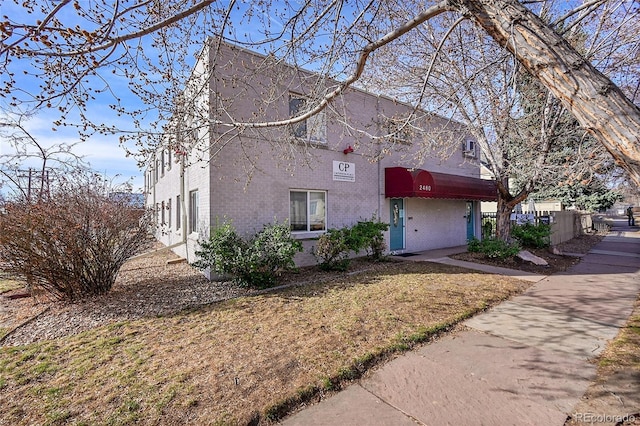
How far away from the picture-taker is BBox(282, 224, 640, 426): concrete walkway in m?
2.89

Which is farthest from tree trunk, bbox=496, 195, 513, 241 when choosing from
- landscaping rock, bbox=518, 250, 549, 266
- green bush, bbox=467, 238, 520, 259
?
landscaping rock, bbox=518, 250, 549, 266

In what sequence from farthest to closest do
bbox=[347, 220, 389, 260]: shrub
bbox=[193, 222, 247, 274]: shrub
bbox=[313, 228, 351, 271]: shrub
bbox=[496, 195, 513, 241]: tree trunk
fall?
bbox=[496, 195, 513, 241]: tree trunk
bbox=[347, 220, 389, 260]: shrub
bbox=[313, 228, 351, 271]: shrub
bbox=[193, 222, 247, 274]: shrub

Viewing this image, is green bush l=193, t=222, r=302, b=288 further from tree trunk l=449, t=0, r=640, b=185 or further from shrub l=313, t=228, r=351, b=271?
tree trunk l=449, t=0, r=640, b=185

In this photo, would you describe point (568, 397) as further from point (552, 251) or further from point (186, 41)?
point (552, 251)

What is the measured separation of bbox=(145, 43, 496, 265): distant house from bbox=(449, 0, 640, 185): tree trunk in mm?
2826

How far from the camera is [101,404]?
3.04m

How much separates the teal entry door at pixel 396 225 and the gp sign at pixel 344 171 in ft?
8.51

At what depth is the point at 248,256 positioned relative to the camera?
23.5 feet

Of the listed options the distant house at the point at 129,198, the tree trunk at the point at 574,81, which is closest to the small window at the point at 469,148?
the tree trunk at the point at 574,81

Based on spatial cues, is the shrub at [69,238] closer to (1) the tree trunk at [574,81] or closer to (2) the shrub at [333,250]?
(2) the shrub at [333,250]

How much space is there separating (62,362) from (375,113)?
447 inches

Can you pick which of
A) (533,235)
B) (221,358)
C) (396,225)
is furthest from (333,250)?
(533,235)

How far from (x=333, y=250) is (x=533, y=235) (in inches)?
392

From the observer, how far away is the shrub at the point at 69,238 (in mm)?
5656
